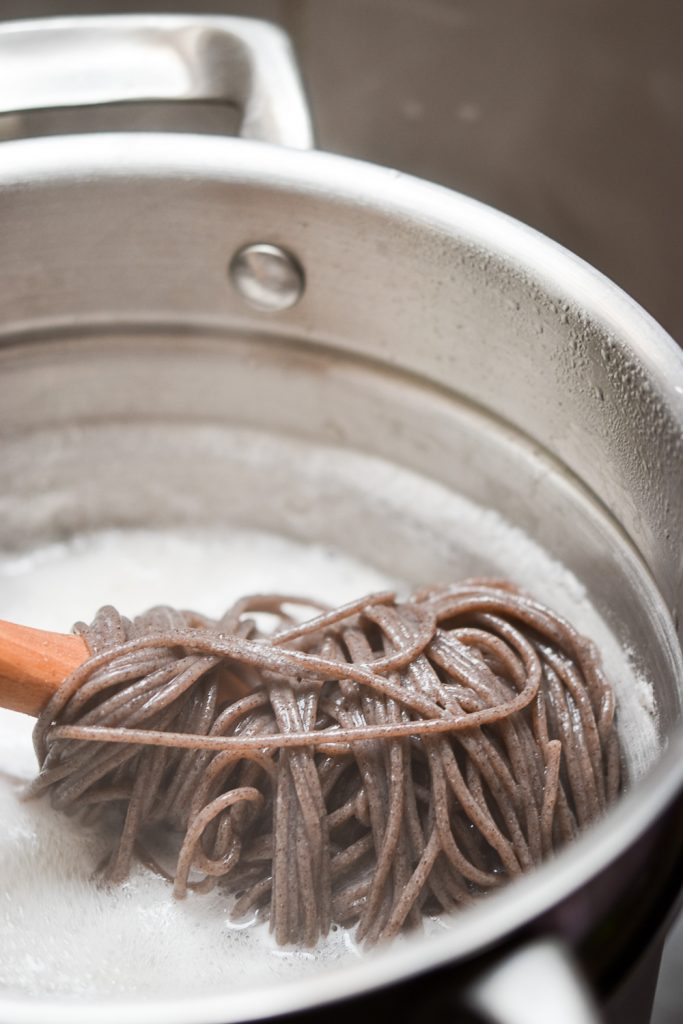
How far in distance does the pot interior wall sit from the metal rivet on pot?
6cm

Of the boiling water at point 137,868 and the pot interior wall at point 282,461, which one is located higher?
the pot interior wall at point 282,461

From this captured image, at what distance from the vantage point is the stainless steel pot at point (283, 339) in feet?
3.09

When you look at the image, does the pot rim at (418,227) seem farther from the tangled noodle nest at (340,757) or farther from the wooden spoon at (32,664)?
the wooden spoon at (32,664)

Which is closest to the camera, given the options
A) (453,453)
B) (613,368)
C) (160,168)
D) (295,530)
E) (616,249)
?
(613,368)

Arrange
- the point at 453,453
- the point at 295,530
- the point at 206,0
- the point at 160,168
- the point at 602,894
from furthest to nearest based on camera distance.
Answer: the point at 206,0
the point at 295,530
the point at 453,453
the point at 160,168
the point at 602,894

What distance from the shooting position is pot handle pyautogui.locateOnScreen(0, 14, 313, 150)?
3.50 ft

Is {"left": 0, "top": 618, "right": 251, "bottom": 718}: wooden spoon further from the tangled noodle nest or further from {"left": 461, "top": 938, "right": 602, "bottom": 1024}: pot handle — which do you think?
{"left": 461, "top": 938, "right": 602, "bottom": 1024}: pot handle

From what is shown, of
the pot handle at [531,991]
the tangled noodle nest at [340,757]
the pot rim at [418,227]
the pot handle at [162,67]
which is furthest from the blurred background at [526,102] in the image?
the pot handle at [531,991]

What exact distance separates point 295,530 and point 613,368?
1.48 feet

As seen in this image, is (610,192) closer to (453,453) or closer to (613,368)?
(453,453)

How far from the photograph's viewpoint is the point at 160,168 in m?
1.02

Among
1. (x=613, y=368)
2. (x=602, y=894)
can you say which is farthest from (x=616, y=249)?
(x=602, y=894)

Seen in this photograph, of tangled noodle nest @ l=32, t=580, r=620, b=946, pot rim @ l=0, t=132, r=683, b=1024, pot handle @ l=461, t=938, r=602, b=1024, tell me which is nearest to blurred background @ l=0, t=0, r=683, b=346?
pot rim @ l=0, t=132, r=683, b=1024

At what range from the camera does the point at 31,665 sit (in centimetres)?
90
